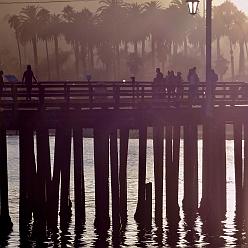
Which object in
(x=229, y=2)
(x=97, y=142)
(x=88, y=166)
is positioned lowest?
(x=88, y=166)

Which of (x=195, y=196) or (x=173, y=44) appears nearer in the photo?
(x=195, y=196)

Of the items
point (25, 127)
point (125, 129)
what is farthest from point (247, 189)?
point (25, 127)

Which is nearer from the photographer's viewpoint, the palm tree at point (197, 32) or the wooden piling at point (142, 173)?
the wooden piling at point (142, 173)

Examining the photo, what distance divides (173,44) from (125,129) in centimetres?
12990

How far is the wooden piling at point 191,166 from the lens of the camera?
36406mm

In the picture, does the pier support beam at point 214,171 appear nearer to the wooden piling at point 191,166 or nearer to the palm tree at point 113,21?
the wooden piling at point 191,166

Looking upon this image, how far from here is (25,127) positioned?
34.0 m

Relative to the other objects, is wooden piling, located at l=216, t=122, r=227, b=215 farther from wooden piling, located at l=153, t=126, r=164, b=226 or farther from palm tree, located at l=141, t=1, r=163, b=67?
palm tree, located at l=141, t=1, r=163, b=67

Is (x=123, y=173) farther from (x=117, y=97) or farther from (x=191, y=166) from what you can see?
(x=117, y=97)

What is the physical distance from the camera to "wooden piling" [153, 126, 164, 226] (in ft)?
117

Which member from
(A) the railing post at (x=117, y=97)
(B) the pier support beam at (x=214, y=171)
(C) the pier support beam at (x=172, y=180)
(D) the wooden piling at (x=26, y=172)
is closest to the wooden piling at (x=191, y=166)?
(B) the pier support beam at (x=214, y=171)

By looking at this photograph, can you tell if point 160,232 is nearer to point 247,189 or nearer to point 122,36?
point 247,189

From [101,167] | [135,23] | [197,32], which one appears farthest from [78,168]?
[197,32]

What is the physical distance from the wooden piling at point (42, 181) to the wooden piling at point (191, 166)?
4.97m
